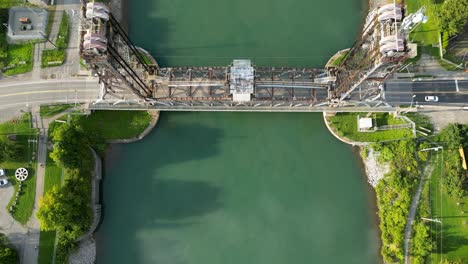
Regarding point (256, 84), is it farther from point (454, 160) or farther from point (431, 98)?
point (454, 160)

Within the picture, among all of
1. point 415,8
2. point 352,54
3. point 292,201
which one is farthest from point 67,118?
point 415,8

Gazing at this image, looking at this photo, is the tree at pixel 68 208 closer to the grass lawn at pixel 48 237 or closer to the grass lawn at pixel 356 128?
the grass lawn at pixel 48 237

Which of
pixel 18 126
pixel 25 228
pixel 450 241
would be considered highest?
pixel 18 126

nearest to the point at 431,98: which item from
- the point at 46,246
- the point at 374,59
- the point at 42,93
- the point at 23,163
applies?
the point at 374,59

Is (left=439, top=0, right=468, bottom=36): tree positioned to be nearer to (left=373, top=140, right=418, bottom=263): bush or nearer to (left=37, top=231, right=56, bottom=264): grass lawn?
(left=373, top=140, right=418, bottom=263): bush

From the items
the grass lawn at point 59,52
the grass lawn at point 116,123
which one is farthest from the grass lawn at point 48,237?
the grass lawn at point 59,52

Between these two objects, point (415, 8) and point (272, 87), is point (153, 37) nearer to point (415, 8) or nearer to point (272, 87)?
point (272, 87)
